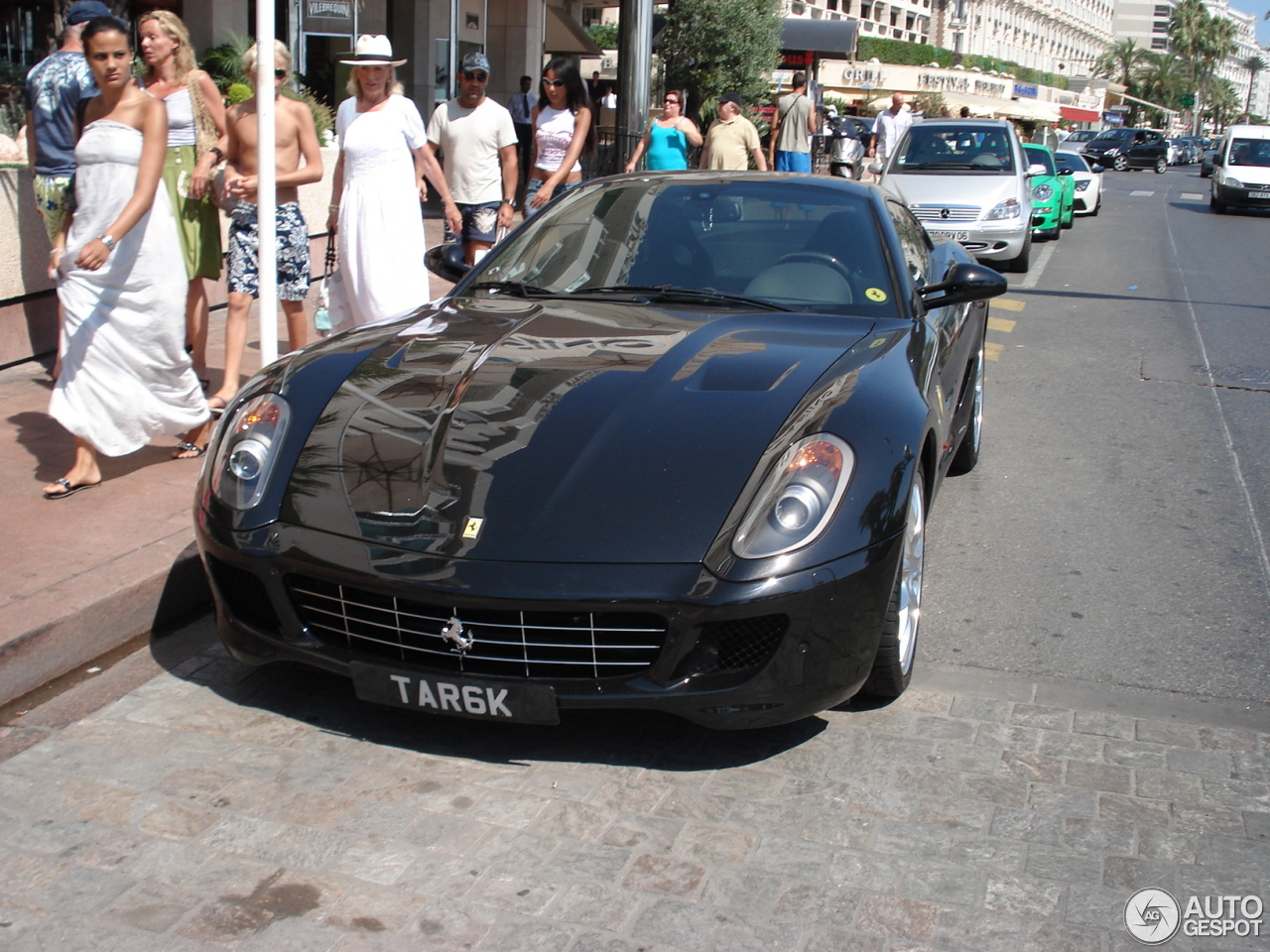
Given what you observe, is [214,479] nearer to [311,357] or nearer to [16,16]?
[311,357]

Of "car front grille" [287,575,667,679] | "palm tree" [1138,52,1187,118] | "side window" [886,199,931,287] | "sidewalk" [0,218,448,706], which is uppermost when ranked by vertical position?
"palm tree" [1138,52,1187,118]

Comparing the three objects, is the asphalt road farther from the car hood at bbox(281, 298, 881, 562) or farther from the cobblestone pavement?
the car hood at bbox(281, 298, 881, 562)

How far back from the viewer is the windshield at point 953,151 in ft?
49.6

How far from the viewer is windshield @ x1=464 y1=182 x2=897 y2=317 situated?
4.47 meters

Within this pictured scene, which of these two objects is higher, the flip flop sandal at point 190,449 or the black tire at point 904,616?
the black tire at point 904,616

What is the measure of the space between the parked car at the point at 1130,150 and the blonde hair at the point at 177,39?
5094cm

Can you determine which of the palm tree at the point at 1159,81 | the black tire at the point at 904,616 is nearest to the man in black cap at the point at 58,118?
the black tire at the point at 904,616

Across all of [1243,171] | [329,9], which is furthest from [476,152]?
[1243,171]

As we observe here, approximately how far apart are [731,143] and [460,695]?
10.4 metres

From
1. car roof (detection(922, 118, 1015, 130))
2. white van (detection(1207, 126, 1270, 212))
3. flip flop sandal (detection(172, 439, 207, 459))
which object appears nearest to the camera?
flip flop sandal (detection(172, 439, 207, 459))

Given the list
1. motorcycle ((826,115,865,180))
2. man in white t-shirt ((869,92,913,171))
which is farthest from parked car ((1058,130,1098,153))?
man in white t-shirt ((869,92,913,171))

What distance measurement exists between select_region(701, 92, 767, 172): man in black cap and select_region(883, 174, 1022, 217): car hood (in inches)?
85.7

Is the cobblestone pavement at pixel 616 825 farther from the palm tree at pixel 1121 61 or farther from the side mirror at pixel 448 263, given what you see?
the palm tree at pixel 1121 61

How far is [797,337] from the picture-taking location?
4.05 meters
